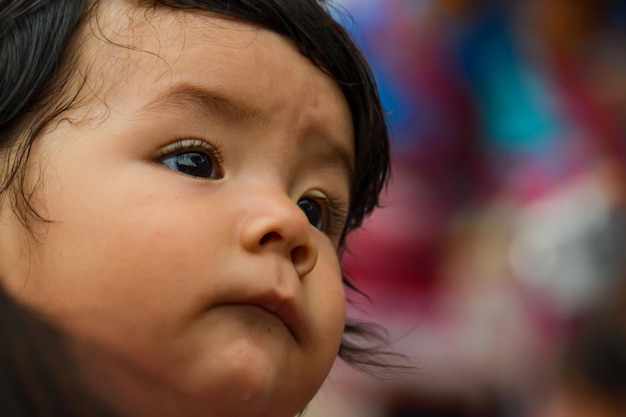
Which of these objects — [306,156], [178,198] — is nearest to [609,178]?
[306,156]

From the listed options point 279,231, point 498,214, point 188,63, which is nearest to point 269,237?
point 279,231

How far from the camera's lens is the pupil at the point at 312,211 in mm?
702

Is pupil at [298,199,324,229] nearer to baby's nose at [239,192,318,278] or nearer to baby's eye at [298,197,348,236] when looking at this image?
baby's eye at [298,197,348,236]

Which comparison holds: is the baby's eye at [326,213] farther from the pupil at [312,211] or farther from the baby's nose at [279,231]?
the baby's nose at [279,231]

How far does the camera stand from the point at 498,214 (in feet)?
5.85

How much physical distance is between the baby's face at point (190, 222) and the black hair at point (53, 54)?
1 cm

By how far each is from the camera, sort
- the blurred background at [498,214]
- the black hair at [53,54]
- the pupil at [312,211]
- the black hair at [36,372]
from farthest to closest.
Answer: the blurred background at [498,214] < the pupil at [312,211] < the black hair at [53,54] < the black hair at [36,372]

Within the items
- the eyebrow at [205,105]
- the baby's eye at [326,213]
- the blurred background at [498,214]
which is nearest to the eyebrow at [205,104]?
the eyebrow at [205,105]

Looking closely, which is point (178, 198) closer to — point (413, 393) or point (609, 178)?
point (413, 393)

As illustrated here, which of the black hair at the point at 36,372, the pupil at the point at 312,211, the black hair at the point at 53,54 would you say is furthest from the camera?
the pupil at the point at 312,211

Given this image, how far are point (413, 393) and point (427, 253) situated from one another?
31cm

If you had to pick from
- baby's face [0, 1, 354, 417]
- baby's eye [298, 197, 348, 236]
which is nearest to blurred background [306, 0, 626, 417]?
baby's eye [298, 197, 348, 236]

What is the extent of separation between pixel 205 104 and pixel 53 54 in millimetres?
113

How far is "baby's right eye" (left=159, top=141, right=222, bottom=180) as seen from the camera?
1.94ft
